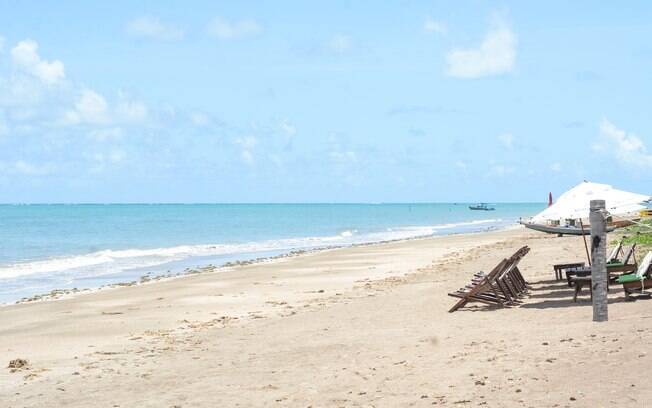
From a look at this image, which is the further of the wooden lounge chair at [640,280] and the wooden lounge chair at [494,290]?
the wooden lounge chair at [494,290]

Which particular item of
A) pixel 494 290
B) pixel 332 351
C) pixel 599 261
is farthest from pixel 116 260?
pixel 599 261

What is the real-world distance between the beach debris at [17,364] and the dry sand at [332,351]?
→ 38mm

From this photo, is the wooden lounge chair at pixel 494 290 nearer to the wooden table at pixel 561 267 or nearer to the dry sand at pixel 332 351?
the dry sand at pixel 332 351

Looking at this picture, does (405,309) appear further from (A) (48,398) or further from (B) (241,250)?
(B) (241,250)

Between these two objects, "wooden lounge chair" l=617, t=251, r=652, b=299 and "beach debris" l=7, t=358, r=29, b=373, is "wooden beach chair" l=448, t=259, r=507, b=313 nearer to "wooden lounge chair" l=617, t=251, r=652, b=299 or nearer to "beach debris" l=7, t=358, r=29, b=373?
"wooden lounge chair" l=617, t=251, r=652, b=299

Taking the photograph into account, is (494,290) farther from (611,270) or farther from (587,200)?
(611,270)

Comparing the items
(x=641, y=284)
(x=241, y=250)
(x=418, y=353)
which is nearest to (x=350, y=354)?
(x=418, y=353)

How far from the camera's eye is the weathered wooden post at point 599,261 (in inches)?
381

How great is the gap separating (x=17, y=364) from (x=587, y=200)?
9156mm

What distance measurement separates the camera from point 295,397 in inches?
293

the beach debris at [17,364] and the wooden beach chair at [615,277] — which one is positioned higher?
the wooden beach chair at [615,277]

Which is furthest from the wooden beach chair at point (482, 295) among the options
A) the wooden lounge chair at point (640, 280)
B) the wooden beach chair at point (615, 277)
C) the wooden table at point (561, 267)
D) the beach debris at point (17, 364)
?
the beach debris at point (17, 364)

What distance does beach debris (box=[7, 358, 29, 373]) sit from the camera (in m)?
9.86

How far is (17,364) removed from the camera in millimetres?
10016
